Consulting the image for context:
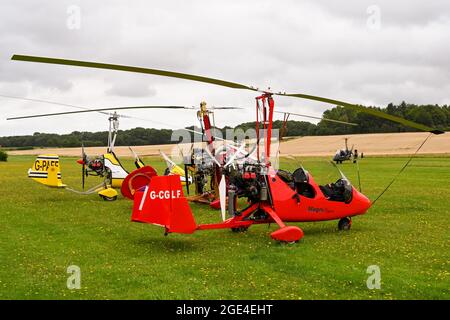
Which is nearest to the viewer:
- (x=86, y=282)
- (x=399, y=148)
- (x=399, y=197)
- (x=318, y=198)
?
(x=86, y=282)

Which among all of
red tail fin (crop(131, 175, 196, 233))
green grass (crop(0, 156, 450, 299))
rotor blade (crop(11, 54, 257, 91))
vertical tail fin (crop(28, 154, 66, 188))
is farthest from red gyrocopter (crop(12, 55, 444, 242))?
vertical tail fin (crop(28, 154, 66, 188))

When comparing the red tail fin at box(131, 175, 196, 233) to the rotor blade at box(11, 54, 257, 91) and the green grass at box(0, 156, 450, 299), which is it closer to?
the green grass at box(0, 156, 450, 299)

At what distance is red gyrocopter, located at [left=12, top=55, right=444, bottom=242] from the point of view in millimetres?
9234

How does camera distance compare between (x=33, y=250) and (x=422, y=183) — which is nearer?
(x=33, y=250)

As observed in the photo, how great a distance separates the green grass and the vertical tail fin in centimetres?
325

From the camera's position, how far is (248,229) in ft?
39.4

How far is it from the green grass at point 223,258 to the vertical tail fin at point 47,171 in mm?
3249

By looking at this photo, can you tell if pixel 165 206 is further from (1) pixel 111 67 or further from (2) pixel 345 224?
(2) pixel 345 224

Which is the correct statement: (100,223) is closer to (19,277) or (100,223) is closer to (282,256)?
(19,277)

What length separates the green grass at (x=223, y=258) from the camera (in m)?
6.86

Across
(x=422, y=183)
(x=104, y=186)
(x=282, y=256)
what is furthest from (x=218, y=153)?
(x=422, y=183)

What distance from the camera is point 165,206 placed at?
9227mm
